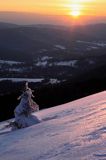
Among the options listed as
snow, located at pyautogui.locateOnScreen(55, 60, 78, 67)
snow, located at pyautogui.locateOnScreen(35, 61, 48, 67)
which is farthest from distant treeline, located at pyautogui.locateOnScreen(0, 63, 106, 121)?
snow, located at pyautogui.locateOnScreen(35, 61, 48, 67)

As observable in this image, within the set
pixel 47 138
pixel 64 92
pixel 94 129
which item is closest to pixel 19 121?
pixel 47 138

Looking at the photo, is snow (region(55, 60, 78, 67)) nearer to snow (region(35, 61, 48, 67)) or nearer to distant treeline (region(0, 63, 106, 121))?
snow (region(35, 61, 48, 67))

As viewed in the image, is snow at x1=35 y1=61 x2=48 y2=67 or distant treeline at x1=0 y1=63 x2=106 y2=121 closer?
distant treeline at x1=0 y1=63 x2=106 y2=121

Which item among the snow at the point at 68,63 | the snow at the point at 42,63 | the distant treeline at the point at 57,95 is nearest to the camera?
the distant treeline at the point at 57,95

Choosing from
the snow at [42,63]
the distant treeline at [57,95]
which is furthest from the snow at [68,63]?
the distant treeline at [57,95]

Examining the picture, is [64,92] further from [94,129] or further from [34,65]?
[34,65]

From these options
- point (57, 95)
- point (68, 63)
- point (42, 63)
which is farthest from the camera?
point (42, 63)

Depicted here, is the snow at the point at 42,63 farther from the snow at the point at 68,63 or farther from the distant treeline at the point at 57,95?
the distant treeline at the point at 57,95

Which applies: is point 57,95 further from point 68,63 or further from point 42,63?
point 42,63

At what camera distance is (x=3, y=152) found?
1192 centimetres

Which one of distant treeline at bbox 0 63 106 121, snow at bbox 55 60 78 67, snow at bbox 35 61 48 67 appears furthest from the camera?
snow at bbox 35 61 48 67

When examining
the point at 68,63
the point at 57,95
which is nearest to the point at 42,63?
the point at 68,63

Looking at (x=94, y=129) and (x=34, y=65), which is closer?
(x=94, y=129)

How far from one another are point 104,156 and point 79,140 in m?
2.45
